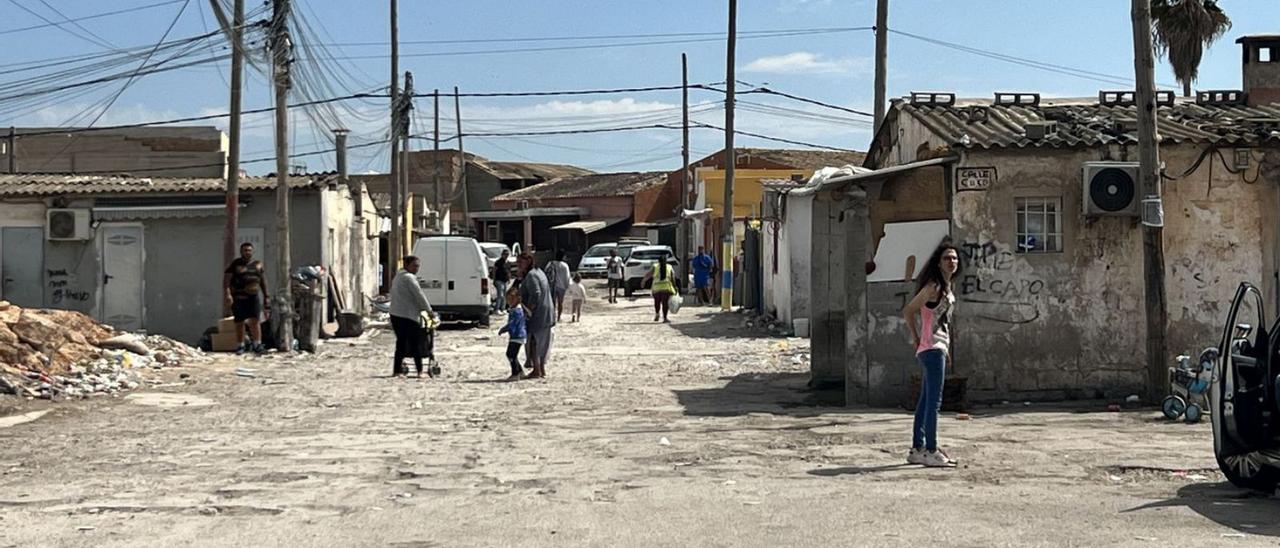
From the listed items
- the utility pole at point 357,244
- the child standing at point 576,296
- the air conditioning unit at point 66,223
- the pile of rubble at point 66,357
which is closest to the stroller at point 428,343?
the pile of rubble at point 66,357

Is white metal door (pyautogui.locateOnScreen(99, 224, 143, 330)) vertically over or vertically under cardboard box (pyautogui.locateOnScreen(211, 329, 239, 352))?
Answer: over

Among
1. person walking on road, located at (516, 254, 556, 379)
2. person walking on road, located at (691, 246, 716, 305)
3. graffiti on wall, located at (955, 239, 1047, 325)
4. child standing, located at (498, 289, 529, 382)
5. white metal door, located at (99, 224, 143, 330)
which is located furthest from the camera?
person walking on road, located at (691, 246, 716, 305)

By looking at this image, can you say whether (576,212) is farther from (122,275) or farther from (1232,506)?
(1232,506)

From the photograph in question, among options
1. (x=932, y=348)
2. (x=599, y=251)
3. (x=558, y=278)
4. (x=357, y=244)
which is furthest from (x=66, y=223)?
(x=599, y=251)

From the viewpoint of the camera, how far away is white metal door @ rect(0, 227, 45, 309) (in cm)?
2584

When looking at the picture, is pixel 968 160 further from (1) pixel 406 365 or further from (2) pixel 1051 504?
(1) pixel 406 365

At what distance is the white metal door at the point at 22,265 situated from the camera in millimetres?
25844

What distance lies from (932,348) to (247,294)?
47.4 feet

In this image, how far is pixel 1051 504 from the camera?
29.0 feet

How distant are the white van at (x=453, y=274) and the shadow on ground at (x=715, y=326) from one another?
4241 mm

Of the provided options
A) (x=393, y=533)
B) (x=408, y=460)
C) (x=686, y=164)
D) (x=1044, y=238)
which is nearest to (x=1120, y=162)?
(x=1044, y=238)

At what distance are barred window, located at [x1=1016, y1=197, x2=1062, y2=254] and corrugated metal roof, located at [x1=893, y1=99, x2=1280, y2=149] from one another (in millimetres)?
629

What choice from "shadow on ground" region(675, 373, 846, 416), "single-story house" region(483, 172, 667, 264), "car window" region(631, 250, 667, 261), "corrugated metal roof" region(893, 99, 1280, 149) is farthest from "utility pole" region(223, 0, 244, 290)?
"single-story house" region(483, 172, 667, 264)

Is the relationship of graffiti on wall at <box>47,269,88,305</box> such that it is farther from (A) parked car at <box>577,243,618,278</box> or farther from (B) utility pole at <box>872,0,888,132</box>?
(A) parked car at <box>577,243,618,278</box>
